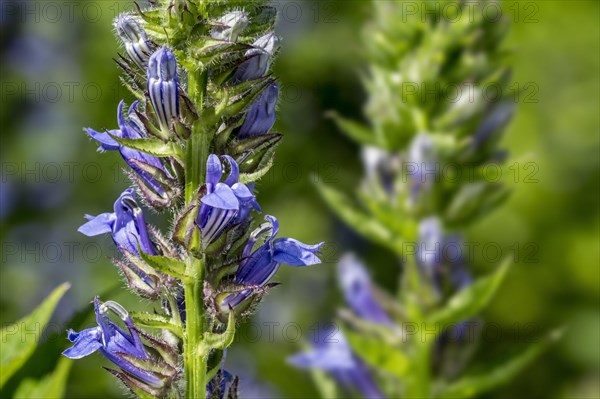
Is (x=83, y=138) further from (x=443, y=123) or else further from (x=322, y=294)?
(x=443, y=123)

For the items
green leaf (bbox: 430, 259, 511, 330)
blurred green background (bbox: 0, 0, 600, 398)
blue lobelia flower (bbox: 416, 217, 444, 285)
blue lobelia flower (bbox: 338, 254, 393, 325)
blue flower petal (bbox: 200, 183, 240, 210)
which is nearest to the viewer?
blue flower petal (bbox: 200, 183, 240, 210)

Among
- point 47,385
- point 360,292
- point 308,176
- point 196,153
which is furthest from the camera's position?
point 308,176

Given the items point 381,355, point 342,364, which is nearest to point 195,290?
point 381,355

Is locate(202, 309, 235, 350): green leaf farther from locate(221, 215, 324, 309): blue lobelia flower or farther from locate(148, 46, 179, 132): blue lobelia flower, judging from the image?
locate(148, 46, 179, 132): blue lobelia flower

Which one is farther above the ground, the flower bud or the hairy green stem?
the flower bud

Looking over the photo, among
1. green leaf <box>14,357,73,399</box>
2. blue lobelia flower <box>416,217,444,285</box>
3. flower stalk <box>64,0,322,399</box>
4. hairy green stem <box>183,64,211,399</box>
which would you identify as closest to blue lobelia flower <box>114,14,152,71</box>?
flower stalk <box>64,0,322,399</box>

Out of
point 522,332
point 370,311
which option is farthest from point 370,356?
point 522,332

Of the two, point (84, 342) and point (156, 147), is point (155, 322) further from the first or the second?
point (156, 147)
